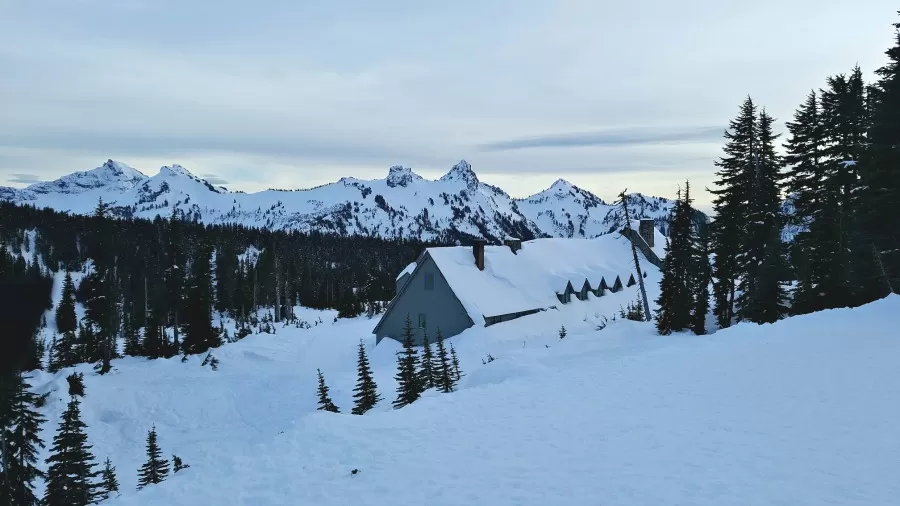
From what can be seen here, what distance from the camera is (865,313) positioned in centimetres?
2048

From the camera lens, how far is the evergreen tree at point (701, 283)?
95.6 feet

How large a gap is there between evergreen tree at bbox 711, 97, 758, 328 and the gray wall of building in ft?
56.0

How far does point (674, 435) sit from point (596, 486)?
3.29m

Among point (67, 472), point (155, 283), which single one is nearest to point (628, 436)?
point (67, 472)

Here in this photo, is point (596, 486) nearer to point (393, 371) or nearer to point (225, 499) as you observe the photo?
point (225, 499)

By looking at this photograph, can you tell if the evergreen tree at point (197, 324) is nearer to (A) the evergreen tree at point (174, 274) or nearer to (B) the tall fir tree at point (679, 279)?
(A) the evergreen tree at point (174, 274)

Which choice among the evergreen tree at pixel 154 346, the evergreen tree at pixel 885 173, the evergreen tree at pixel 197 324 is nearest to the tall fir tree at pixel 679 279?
the evergreen tree at pixel 885 173

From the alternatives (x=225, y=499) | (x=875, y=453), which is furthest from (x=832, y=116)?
(x=225, y=499)

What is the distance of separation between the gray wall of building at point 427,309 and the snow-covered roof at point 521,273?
2.43ft

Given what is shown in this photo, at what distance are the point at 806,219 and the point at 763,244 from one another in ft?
29.9

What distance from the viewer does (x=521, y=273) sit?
145ft

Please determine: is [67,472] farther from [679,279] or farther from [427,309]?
[679,279]

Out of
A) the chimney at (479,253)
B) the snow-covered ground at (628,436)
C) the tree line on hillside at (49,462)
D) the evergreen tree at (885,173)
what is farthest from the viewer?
the chimney at (479,253)

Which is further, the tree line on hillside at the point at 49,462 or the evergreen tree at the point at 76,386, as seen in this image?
the evergreen tree at the point at 76,386
